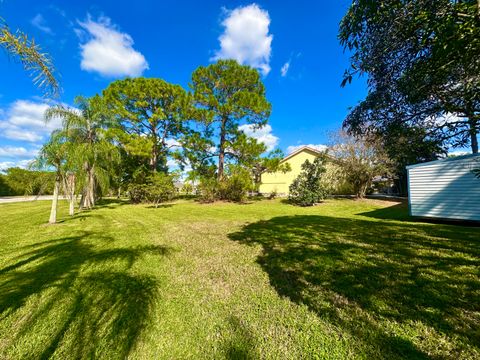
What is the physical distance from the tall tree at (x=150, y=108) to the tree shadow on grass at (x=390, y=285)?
15219 millimetres

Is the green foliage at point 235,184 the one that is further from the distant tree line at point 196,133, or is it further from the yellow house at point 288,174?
the yellow house at point 288,174

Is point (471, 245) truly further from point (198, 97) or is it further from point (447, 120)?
point (198, 97)

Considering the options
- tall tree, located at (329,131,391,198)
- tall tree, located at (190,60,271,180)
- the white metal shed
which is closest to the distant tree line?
tall tree, located at (190,60,271,180)

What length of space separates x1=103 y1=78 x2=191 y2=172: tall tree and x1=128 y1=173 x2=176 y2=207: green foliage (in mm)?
2282

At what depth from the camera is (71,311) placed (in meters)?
2.32

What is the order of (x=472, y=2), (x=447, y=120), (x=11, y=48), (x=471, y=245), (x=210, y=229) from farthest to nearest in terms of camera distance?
(x=210, y=229) < (x=471, y=245) < (x=447, y=120) < (x=472, y=2) < (x=11, y=48)

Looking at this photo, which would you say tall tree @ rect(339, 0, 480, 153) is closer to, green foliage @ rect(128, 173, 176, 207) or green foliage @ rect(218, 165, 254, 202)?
green foliage @ rect(218, 165, 254, 202)

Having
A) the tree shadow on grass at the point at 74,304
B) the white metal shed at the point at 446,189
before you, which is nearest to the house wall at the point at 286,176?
the white metal shed at the point at 446,189

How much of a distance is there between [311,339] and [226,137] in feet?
54.2

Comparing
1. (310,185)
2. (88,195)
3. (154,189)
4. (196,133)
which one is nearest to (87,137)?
(88,195)

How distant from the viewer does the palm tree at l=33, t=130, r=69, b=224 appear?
693 cm

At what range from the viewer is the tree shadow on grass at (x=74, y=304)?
1854mm

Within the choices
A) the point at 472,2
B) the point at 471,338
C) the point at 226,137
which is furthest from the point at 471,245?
the point at 226,137

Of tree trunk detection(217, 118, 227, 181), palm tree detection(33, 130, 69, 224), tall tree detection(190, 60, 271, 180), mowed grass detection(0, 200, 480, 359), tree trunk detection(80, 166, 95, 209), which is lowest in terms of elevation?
mowed grass detection(0, 200, 480, 359)
